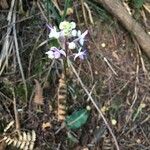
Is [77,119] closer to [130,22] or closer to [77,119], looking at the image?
[77,119]

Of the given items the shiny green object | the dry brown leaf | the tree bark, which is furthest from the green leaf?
the tree bark

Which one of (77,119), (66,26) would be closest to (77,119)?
(77,119)

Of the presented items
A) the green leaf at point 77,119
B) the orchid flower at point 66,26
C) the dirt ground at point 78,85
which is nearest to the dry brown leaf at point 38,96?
the dirt ground at point 78,85

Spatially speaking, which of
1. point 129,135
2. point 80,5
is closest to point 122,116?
point 129,135

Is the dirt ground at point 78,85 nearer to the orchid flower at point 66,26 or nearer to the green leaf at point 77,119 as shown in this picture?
the green leaf at point 77,119

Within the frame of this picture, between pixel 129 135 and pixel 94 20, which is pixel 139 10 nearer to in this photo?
pixel 94 20
